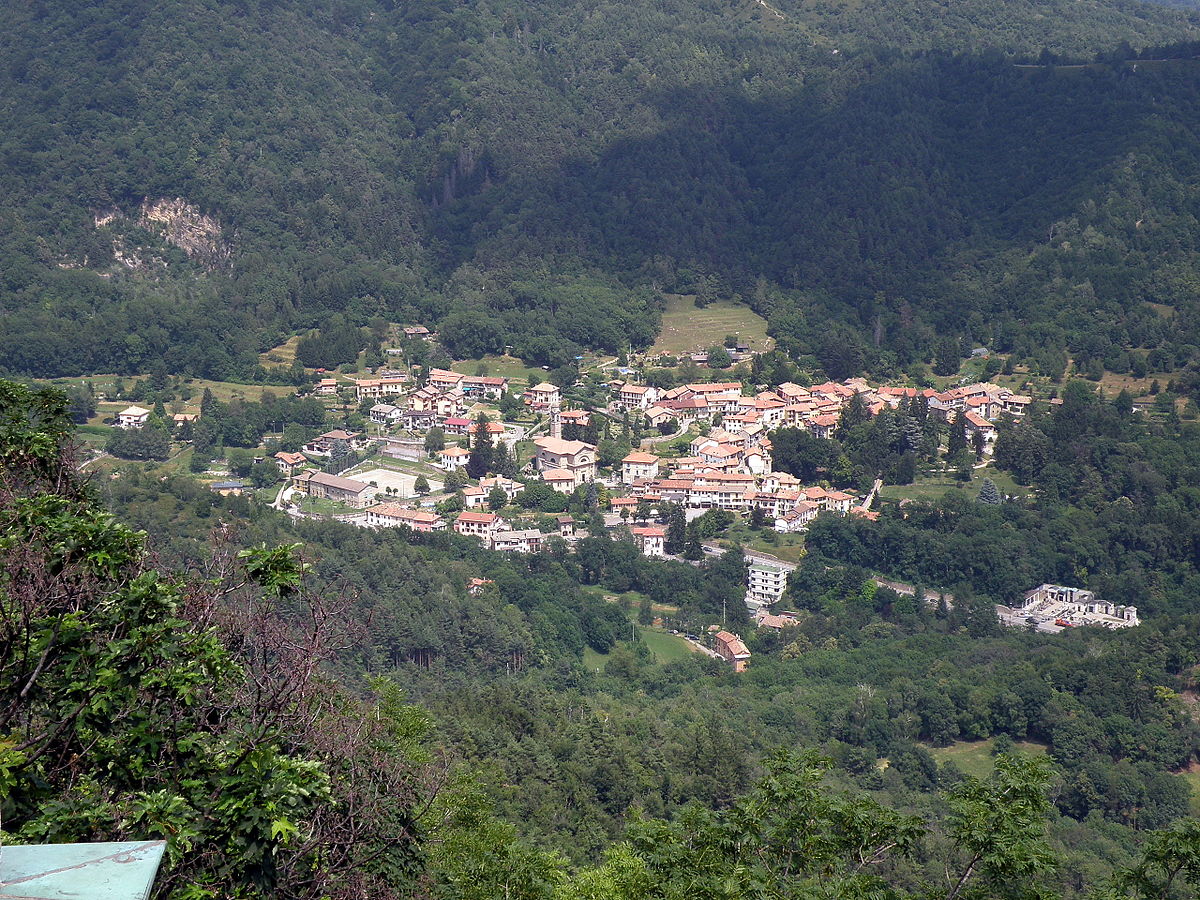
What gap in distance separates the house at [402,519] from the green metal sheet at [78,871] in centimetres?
3083

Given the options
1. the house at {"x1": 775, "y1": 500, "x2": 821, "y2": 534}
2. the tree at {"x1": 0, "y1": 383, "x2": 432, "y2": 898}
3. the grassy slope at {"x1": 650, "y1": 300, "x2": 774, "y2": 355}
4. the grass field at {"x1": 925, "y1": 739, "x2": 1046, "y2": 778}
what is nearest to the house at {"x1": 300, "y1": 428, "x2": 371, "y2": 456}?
the house at {"x1": 775, "y1": 500, "x2": 821, "y2": 534}

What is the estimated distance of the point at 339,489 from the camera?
37.2 metres

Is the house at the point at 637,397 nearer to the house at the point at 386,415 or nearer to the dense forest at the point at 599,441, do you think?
the dense forest at the point at 599,441

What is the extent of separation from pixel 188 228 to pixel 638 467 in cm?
2550

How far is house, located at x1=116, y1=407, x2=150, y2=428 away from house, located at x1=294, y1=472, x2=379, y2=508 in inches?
238

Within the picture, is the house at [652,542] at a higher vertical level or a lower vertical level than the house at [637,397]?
lower

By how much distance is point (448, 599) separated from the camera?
2959cm

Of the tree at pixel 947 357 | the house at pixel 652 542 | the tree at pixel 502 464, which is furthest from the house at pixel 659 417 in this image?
the tree at pixel 947 357

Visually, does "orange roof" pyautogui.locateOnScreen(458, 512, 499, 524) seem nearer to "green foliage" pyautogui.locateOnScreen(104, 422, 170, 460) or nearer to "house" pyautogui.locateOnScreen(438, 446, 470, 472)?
"house" pyautogui.locateOnScreen(438, 446, 470, 472)

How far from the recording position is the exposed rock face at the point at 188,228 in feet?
180

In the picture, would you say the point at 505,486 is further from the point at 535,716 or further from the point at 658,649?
the point at 535,716

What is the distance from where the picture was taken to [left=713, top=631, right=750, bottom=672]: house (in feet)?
95.8

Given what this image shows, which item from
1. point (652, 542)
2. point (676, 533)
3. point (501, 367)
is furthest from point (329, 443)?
point (676, 533)

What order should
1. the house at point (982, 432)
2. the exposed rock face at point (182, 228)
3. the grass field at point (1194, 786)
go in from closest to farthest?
the grass field at point (1194, 786) → the house at point (982, 432) → the exposed rock face at point (182, 228)
